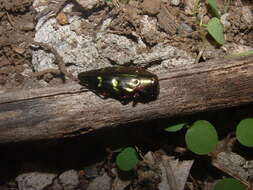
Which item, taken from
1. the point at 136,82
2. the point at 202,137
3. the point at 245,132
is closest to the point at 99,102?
the point at 136,82

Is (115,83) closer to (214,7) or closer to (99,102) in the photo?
(99,102)

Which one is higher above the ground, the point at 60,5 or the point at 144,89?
the point at 60,5

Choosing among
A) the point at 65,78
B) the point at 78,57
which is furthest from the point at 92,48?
the point at 65,78

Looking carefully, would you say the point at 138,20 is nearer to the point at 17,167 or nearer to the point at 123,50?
the point at 123,50

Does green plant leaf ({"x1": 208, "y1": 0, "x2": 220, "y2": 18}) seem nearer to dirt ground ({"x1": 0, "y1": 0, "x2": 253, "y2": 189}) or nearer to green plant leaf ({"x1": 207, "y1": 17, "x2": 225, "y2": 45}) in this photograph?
dirt ground ({"x1": 0, "y1": 0, "x2": 253, "y2": 189})

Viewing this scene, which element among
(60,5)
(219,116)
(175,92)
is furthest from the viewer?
(60,5)
